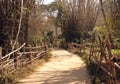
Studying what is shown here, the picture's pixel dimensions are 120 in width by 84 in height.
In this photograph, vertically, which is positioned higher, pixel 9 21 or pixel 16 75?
pixel 9 21

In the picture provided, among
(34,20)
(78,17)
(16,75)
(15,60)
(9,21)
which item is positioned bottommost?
(16,75)

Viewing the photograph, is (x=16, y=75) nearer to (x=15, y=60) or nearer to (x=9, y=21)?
(x=15, y=60)

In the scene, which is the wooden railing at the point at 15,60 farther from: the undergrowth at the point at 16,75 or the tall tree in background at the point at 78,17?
the tall tree in background at the point at 78,17

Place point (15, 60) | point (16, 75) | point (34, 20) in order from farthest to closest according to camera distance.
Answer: point (34, 20)
point (15, 60)
point (16, 75)

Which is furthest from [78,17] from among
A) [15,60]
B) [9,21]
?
[15,60]

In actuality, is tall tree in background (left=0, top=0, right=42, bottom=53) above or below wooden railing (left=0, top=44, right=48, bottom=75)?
above

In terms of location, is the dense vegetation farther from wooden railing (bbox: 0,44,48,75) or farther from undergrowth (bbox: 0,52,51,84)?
undergrowth (bbox: 0,52,51,84)

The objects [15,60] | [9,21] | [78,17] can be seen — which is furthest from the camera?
[78,17]

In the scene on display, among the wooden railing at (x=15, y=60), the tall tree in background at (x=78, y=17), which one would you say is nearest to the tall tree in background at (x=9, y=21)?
the wooden railing at (x=15, y=60)

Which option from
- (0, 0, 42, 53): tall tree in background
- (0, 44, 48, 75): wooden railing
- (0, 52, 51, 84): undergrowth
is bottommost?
(0, 52, 51, 84): undergrowth

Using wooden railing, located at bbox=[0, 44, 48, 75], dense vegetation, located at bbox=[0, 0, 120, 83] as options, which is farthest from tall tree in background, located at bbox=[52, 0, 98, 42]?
wooden railing, located at bbox=[0, 44, 48, 75]

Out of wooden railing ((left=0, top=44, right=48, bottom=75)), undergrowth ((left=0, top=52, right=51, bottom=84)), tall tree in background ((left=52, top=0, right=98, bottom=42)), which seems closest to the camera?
undergrowth ((left=0, top=52, right=51, bottom=84))

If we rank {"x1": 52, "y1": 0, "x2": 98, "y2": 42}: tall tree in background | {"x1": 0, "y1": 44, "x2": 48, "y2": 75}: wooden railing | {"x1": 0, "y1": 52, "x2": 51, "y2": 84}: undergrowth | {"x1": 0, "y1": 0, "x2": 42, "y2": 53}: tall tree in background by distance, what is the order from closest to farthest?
1. {"x1": 0, "y1": 52, "x2": 51, "y2": 84}: undergrowth
2. {"x1": 0, "y1": 44, "x2": 48, "y2": 75}: wooden railing
3. {"x1": 0, "y1": 0, "x2": 42, "y2": 53}: tall tree in background
4. {"x1": 52, "y1": 0, "x2": 98, "y2": 42}: tall tree in background

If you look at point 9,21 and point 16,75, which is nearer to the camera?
point 16,75
